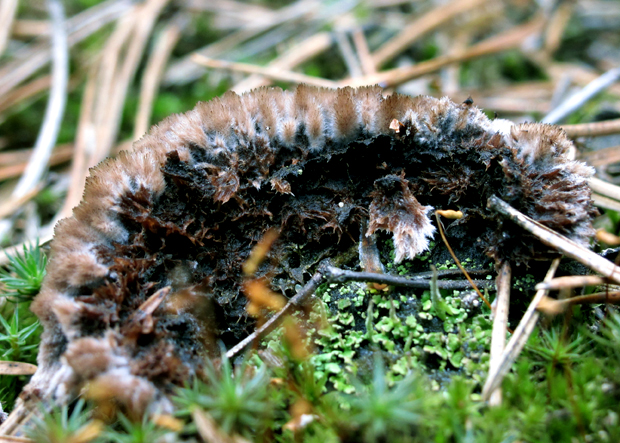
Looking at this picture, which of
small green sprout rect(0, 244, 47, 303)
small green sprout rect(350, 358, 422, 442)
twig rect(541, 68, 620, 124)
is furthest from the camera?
twig rect(541, 68, 620, 124)

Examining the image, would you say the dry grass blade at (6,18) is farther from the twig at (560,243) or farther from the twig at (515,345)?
the twig at (515,345)

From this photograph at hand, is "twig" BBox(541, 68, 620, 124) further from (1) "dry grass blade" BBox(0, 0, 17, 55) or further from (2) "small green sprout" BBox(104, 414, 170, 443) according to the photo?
(1) "dry grass blade" BBox(0, 0, 17, 55)

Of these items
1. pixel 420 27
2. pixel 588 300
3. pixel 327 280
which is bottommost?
pixel 327 280

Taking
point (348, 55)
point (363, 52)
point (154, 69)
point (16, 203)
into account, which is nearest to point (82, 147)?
point (16, 203)

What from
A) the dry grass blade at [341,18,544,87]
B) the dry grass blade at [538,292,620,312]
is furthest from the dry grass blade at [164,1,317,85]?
the dry grass blade at [538,292,620,312]

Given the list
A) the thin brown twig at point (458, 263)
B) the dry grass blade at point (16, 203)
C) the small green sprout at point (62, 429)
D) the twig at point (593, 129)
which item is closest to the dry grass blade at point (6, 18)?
the dry grass blade at point (16, 203)

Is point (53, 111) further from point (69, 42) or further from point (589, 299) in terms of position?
point (589, 299)
